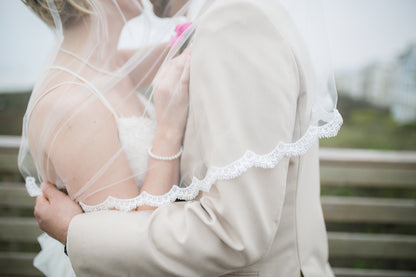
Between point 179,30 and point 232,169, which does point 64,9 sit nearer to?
point 179,30

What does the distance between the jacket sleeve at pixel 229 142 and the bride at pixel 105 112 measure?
142 millimetres

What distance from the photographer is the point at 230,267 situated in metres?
0.89

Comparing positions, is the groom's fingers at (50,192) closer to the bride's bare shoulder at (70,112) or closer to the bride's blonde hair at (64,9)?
the bride's bare shoulder at (70,112)

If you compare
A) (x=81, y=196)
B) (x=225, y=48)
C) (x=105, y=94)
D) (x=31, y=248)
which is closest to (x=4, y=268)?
(x=31, y=248)

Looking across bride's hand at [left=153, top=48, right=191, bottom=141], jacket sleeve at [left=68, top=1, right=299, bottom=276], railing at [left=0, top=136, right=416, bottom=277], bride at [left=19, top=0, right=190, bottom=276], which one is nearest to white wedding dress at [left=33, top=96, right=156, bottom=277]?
bride at [left=19, top=0, right=190, bottom=276]

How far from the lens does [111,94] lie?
1107 mm

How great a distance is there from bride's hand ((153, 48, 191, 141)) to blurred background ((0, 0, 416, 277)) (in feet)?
1.16

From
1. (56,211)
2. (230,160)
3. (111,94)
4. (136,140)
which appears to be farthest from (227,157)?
(56,211)

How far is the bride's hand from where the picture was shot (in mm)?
959

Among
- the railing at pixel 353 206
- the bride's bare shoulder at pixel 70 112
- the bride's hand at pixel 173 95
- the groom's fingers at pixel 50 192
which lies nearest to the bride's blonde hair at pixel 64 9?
the bride's bare shoulder at pixel 70 112

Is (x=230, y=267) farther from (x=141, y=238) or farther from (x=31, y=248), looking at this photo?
(x=31, y=248)

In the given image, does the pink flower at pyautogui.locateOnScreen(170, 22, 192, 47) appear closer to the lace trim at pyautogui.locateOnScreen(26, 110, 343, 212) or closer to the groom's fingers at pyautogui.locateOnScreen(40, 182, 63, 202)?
the lace trim at pyautogui.locateOnScreen(26, 110, 343, 212)

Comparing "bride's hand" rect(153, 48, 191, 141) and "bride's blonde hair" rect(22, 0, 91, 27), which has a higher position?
"bride's blonde hair" rect(22, 0, 91, 27)

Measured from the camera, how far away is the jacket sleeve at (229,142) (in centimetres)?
79
